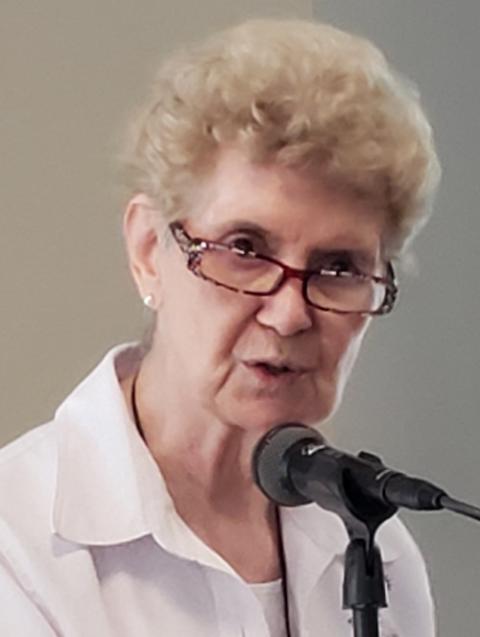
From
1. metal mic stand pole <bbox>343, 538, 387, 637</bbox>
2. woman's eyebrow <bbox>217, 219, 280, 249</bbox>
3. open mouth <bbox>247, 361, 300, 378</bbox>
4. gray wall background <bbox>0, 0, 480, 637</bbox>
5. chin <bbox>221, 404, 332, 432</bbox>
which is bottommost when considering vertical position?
metal mic stand pole <bbox>343, 538, 387, 637</bbox>

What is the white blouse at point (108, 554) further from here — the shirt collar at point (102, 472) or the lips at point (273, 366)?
the lips at point (273, 366)

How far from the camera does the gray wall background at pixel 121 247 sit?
201 cm

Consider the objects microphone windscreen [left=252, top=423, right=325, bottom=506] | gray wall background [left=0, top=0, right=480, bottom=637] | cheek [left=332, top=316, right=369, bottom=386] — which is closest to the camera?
microphone windscreen [left=252, top=423, right=325, bottom=506]

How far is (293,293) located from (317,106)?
0.18 m

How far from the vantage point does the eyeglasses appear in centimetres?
126

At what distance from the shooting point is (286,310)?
1.25 metres

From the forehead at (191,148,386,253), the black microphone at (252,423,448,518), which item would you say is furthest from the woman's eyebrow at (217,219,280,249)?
the black microphone at (252,423,448,518)

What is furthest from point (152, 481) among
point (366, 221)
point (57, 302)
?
point (57, 302)

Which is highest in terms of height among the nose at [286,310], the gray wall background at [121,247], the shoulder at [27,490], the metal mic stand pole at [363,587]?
the gray wall background at [121,247]

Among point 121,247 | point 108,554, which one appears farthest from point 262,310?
point 121,247

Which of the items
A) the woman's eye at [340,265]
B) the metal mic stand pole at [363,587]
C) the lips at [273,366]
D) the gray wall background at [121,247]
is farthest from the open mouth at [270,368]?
A: the gray wall background at [121,247]

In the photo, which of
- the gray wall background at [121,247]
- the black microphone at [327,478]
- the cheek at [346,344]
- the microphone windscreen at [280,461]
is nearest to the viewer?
the black microphone at [327,478]

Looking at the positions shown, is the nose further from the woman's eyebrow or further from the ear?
the ear

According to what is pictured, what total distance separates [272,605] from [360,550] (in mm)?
429
